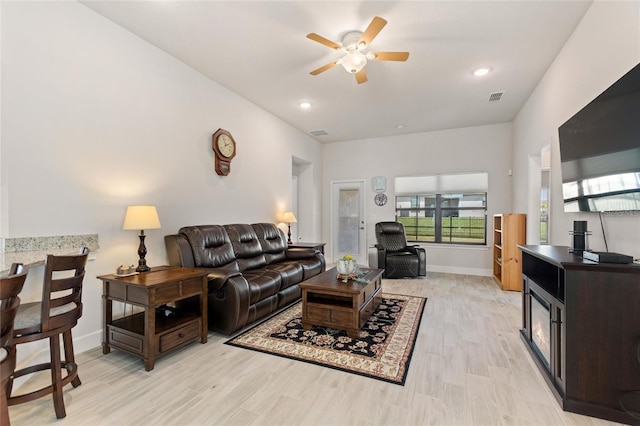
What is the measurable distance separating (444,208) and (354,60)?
413 centimetres

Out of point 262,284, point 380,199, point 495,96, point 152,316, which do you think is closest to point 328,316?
point 262,284

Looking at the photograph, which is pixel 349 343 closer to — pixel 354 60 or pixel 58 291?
pixel 58 291

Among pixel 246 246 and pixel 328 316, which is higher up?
pixel 246 246

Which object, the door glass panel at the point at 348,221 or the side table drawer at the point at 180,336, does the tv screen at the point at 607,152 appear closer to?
the side table drawer at the point at 180,336

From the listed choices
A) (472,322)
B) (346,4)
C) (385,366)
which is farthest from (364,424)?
(346,4)

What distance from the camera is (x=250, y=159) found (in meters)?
4.56

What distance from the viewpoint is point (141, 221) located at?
2566 millimetres

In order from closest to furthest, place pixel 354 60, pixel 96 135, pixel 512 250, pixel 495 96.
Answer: pixel 96 135 → pixel 354 60 → pixel 495 96 → pixel 512 250

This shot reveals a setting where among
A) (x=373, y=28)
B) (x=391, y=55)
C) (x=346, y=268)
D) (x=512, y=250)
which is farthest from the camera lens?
(x=512, y=250)

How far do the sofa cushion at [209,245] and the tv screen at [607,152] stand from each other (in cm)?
349

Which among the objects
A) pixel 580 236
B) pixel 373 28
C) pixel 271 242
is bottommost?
pixel 271 242

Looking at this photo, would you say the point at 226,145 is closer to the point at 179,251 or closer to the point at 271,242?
the point at 271,242

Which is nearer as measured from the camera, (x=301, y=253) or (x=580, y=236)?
(x=580, y=236)

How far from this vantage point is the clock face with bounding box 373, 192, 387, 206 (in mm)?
6434
